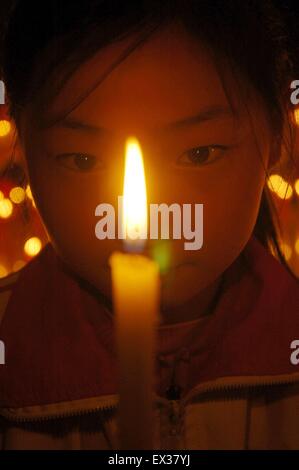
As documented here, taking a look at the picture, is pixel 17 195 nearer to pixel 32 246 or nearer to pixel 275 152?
pixel 32 246

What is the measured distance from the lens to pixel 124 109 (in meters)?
0.67

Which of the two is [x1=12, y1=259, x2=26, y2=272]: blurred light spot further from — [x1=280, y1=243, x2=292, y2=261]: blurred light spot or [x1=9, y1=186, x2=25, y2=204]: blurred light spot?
[x1=280, y1=243, x2=292, y2=261]: blurred light spot

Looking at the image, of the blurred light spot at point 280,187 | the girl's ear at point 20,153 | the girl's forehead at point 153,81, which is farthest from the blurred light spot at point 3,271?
the blurred light spot at point 280,187

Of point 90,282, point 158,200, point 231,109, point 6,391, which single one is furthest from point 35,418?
point 231,109

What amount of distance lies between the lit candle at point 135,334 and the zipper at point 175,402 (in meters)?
0.40

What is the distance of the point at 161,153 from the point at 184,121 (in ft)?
0.15

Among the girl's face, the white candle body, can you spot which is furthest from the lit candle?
the girl's face

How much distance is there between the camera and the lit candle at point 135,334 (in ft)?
1.00

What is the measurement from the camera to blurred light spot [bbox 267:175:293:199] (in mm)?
783

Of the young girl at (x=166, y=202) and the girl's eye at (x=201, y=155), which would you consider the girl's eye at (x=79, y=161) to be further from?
the girl's eye at (x=201, y=155)

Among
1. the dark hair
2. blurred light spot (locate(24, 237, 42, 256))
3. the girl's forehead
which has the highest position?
the dark hair

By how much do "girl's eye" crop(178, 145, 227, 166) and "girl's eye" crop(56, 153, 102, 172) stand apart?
0.10 metres

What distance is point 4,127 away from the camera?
78 cm
